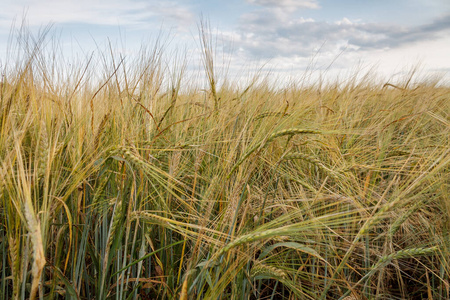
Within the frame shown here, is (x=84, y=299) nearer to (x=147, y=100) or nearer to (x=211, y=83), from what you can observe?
(x=147, y=100)

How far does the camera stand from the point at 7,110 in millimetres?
915

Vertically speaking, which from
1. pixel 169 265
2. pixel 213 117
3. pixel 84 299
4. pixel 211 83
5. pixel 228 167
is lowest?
pixel 84 299

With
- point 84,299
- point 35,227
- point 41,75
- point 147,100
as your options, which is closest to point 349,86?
point 147,100

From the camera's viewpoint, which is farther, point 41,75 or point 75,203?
point 41,75

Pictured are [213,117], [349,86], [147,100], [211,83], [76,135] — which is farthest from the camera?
[349,86]

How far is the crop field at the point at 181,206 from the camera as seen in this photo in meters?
0.78

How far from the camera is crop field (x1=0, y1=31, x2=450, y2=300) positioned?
778 millimetres

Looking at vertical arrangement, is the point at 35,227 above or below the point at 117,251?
above

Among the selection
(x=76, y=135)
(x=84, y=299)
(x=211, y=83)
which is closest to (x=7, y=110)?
(x=76, y=135)

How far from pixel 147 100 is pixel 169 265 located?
1.88ft

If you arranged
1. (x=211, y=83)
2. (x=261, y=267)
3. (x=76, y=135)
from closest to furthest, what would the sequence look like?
(x=261, y=267) → (x=76, y=135) → (x=211, y=83)

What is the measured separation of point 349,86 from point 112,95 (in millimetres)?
2435

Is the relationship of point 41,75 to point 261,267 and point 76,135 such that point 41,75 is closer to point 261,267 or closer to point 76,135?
point 76,135

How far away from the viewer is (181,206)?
1.22 m
